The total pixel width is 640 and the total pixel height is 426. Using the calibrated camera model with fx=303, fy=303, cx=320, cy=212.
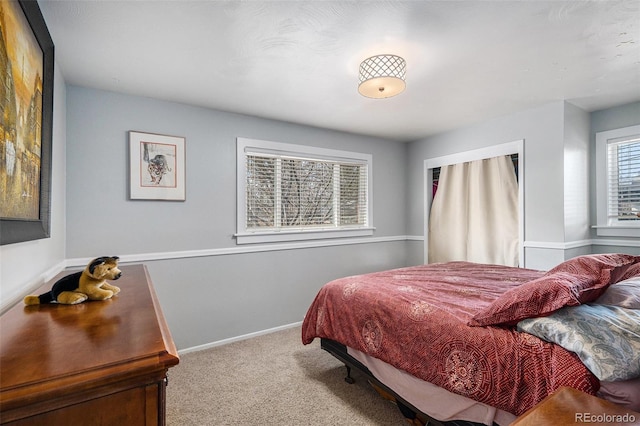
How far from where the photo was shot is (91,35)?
1796 mm

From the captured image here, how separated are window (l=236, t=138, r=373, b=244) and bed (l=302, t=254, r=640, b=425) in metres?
1.52

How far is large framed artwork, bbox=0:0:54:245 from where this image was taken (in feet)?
3.33

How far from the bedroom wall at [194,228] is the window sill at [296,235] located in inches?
3.0

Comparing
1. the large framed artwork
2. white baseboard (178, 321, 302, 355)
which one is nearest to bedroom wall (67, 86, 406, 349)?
white baseboard (178, 321, 302, 355)

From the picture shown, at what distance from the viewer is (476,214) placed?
3.67 metres

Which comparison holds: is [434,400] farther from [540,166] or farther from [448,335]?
[540,166]

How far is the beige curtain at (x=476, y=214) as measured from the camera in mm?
3355

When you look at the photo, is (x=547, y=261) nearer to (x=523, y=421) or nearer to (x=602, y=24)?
(x=602, y=24)

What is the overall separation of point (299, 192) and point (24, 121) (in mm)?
2592

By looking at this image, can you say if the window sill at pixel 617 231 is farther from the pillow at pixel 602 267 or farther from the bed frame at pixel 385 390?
the bed frame at pixel 385 390

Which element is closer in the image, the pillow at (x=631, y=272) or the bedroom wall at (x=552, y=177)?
the pillow at (x=631, y=272)

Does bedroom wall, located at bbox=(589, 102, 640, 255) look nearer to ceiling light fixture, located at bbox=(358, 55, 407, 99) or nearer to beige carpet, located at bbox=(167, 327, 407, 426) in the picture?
ceiling light fixture, located at bbox=(358, 55, 407, 99)

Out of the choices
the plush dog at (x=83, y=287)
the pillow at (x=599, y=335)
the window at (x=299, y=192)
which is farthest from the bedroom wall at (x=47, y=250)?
the pillow at (x=599, y=335)

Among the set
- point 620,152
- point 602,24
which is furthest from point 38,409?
point 620,152
